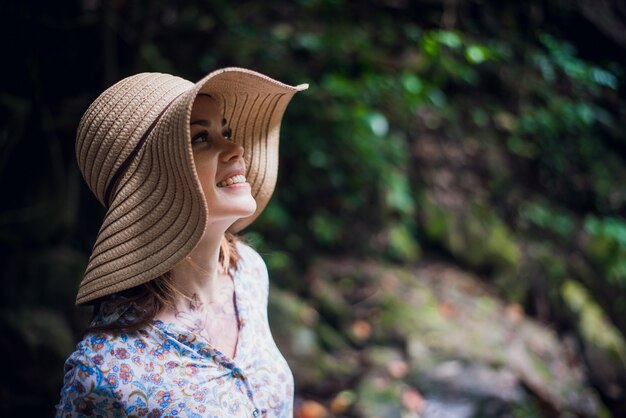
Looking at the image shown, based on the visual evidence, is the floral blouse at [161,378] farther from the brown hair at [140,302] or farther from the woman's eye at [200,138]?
the woman's eye at [200,138]

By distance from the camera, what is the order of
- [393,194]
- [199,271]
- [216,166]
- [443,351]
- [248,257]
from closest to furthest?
[216,166]
[199,271]
[248,257]
[443,351]
[393,194]

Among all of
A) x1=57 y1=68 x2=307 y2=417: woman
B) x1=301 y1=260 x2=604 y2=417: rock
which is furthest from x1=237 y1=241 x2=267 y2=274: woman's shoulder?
x1=301 y1=260 x2=604 y2=417: rock

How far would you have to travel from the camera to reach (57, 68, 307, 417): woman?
120 cm

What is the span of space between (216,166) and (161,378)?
49 cm

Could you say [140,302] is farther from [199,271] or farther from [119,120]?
[119,120]

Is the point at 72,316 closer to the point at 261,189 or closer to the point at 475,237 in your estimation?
the point at 261,189

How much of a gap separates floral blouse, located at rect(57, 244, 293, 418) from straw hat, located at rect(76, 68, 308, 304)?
0.44ft

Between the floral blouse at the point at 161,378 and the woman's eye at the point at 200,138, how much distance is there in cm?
42

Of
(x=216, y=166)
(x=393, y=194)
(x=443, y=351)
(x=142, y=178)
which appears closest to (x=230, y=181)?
(x=216, y=166)

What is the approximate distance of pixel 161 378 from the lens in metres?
1.24

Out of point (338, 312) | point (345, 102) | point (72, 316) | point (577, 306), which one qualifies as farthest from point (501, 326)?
point (72, 316)

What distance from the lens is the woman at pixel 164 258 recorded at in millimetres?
1195

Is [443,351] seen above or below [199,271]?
below

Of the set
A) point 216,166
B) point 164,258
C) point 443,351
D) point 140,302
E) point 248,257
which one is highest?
point 216,166
